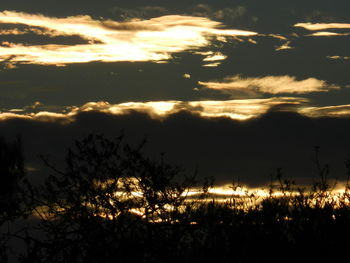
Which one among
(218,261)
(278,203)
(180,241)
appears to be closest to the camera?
(218,261)

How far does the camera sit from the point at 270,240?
20062mm

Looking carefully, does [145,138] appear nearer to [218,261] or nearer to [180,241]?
[180,241]

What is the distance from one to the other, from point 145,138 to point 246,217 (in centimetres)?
500

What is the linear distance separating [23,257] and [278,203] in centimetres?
937

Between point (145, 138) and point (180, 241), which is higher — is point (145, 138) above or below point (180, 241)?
above

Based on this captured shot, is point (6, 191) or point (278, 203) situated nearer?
point (278, 203)

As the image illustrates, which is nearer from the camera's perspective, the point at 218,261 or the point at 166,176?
the point at 218,261

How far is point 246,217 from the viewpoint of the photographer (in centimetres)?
2150

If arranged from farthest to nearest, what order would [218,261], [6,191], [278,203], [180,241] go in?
[6,191] < [278,203] < [180,241] < [218,261]

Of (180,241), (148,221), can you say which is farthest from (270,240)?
(148,221)

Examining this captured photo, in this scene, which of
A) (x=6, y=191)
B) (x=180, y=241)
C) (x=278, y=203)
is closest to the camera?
(x=180, y=241)

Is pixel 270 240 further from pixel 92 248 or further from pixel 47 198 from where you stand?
pixel 47 198

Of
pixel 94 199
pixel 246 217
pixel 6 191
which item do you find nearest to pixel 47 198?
pixel 94 199

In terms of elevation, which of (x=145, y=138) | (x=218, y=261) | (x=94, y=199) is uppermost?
(x=145, y=138)
